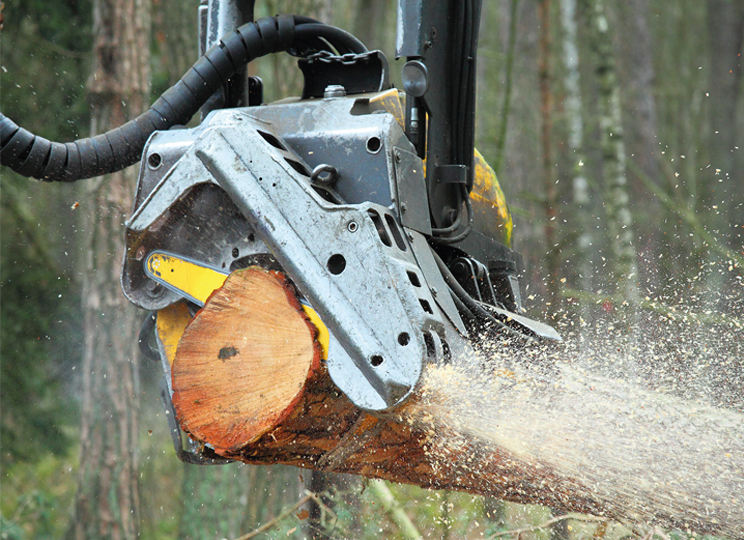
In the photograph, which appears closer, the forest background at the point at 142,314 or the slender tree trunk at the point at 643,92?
the forest background at the point at 142,314

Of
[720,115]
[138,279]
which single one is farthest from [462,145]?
[720,115]

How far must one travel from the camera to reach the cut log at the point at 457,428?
2.05m

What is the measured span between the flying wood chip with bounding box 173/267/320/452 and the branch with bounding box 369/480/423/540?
5.72 feet

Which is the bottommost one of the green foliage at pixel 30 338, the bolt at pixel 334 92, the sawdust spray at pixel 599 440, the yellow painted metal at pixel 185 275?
the green foliage at pixel 30 338

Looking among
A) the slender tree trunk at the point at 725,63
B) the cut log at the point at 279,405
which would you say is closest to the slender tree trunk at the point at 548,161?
the cut log at the point at 279,405

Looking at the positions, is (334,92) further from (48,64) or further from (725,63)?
(725,63)

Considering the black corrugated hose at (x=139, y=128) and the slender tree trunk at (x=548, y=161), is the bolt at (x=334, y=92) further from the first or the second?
the slender tree trunk at (x=548, y=161)

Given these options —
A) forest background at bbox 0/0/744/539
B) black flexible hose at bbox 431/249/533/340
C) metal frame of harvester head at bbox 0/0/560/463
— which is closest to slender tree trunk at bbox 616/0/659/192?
forest background at bbox 0/0/744/539

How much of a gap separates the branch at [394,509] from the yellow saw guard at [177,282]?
165 cm

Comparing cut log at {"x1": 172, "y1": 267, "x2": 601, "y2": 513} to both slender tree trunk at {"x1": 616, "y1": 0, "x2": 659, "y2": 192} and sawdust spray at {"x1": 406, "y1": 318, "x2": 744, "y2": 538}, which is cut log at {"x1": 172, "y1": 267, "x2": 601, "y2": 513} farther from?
slender tree trunk at {"x1": 616, "y1": 0, "x2": 659, "y2": 192}

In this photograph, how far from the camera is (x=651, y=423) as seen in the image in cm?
221

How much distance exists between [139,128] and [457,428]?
5.61 feet

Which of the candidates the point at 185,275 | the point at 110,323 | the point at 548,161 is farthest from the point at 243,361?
the point at 548,161

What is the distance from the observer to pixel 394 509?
12.1 feet
